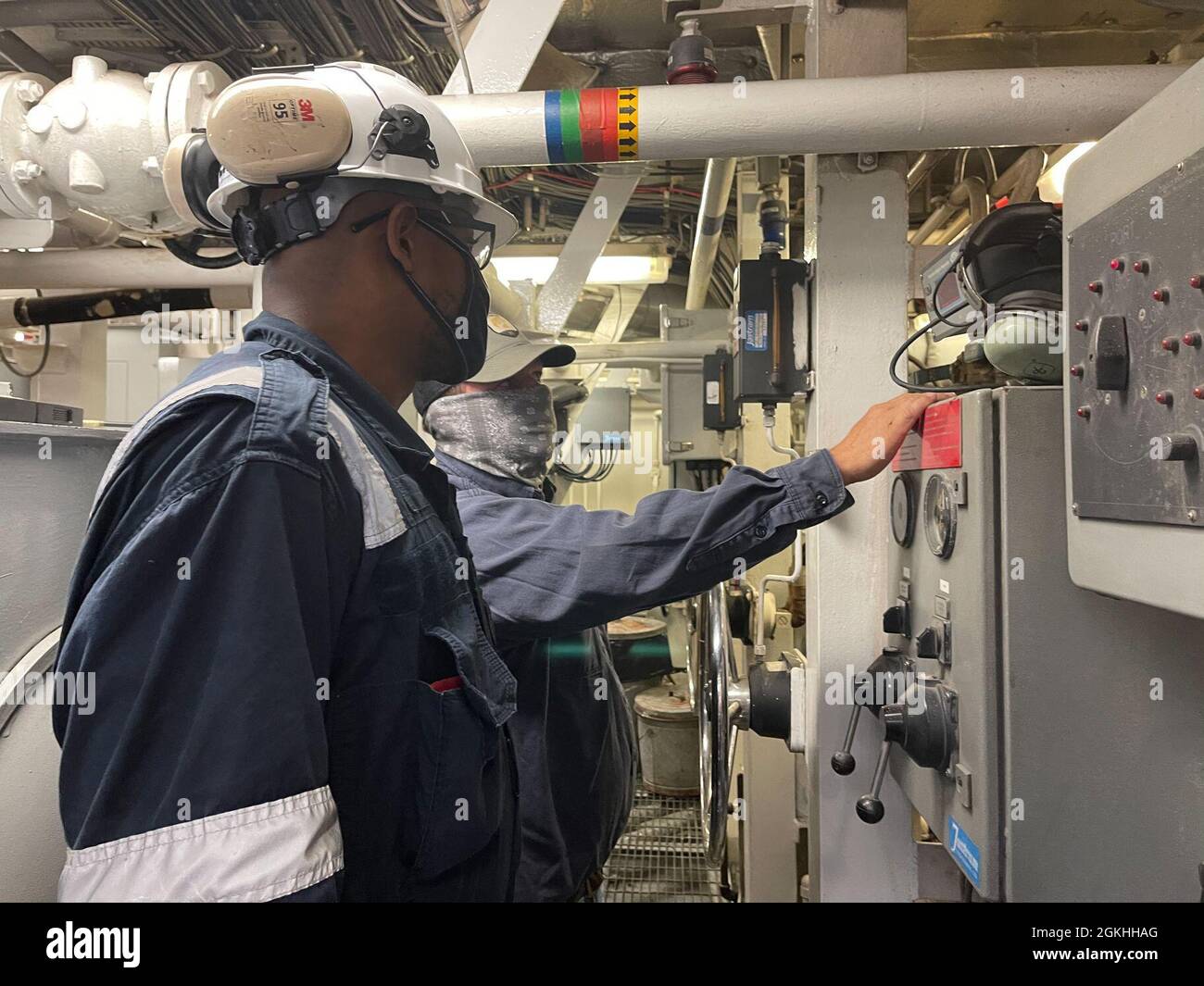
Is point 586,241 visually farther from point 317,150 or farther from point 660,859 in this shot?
point 660,859

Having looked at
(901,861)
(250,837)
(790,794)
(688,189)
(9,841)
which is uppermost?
(688,189)

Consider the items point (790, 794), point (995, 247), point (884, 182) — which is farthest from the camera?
point (790, 794)

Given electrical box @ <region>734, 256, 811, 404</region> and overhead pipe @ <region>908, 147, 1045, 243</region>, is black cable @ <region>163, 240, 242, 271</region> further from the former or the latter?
overhead pipe @ <region>908, 147, 1045, 243</region>

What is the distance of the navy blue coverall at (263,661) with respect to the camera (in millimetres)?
605

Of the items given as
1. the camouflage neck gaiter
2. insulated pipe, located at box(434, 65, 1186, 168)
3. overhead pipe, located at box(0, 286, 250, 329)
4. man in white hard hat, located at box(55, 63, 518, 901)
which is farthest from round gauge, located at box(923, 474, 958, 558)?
overhead pipe, located at box(0, 286, 250, 329)

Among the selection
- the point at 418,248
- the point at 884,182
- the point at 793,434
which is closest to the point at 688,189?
the point at 793,434

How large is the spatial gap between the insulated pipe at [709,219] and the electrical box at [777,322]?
1.31ft

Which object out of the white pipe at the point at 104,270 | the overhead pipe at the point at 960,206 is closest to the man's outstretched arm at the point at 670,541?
the overhead pipe at the point at 960,206

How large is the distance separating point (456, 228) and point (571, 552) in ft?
1.75

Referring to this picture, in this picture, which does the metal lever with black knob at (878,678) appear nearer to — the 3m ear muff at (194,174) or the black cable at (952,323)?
the black cable at (952,323)

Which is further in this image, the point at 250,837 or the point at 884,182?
the point at 884,182

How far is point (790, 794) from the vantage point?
7.68ft

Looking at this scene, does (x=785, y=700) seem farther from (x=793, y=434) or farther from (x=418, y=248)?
(x=793, y=434)

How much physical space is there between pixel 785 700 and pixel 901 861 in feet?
1.08
